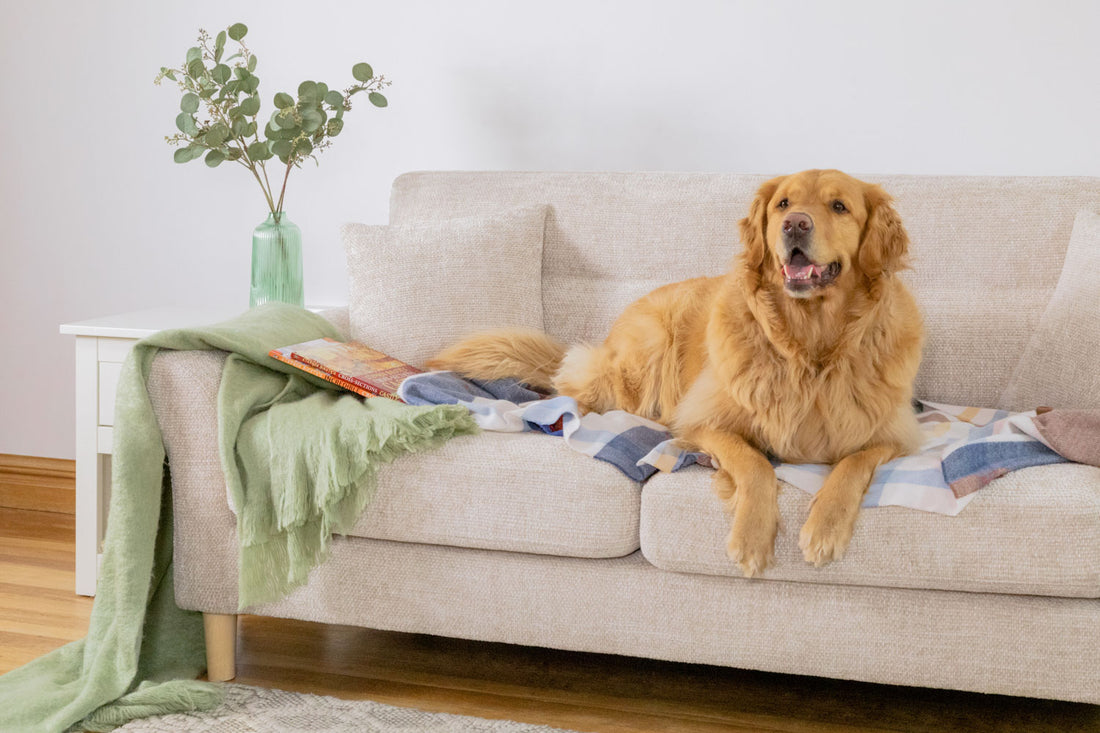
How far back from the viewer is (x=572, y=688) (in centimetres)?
208

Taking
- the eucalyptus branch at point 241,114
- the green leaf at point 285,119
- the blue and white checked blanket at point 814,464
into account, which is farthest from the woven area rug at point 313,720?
the green leaf at point 285,119

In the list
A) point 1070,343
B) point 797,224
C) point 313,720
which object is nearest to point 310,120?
point 797,224

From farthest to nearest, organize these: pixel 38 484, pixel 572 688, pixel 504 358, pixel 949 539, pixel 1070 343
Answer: pixel 38 484, pixel 504 358, pixel 1070 343, pixel 572 688, pixel 949 539

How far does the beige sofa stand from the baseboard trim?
5.11ft

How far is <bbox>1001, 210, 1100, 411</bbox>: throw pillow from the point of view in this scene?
2182mm

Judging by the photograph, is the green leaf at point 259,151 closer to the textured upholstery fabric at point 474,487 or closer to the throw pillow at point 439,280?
the throw pillow at point 439,280

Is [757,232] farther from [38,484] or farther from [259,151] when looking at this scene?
[38,484]

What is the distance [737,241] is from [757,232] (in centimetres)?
53

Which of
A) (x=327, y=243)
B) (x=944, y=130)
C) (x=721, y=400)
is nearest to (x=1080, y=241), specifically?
(x=944, y=130)

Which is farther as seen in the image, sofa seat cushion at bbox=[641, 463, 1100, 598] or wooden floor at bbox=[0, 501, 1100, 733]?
wooden floor at bbox=[0, 501, 1100, 733]

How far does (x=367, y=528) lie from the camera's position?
1981 millimetres

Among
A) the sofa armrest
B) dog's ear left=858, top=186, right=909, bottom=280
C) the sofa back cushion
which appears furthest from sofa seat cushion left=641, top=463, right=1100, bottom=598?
the sofa armrest

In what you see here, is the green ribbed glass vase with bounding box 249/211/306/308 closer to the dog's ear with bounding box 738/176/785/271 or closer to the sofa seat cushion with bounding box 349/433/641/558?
the sofa seat cushion with bounding box 349/433/641/558

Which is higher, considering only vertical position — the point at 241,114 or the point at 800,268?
the point at 241,114
